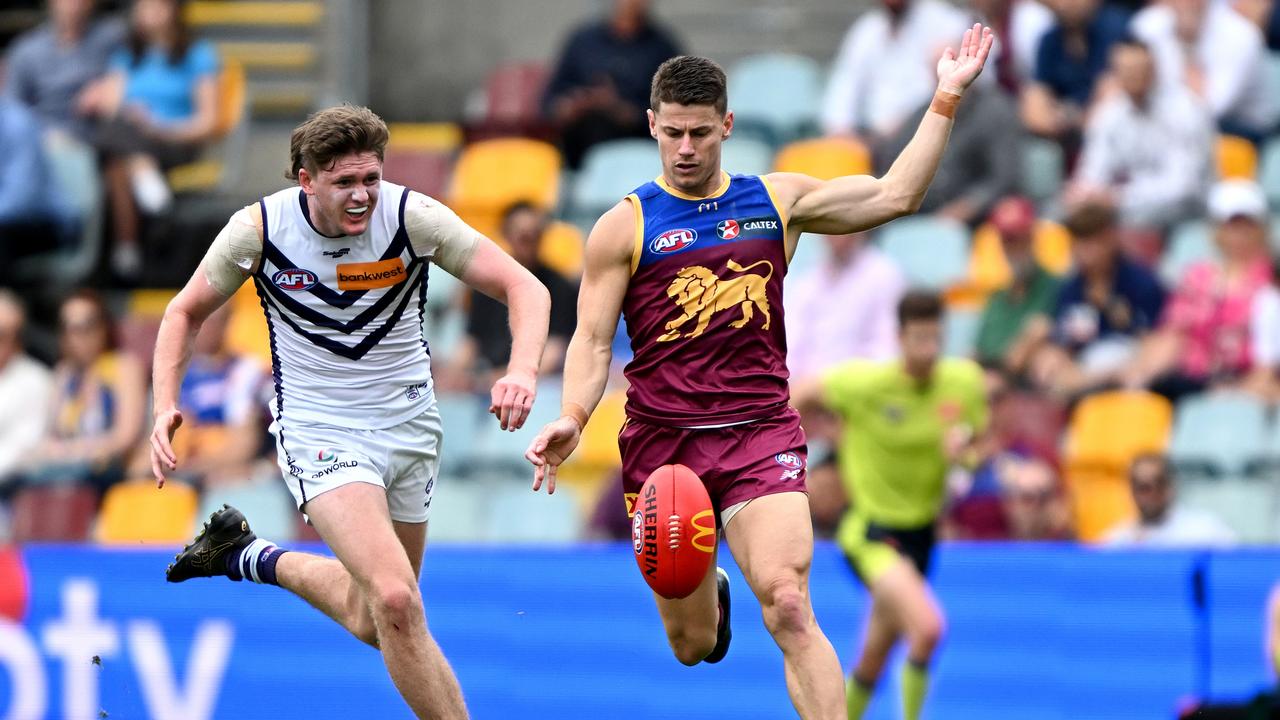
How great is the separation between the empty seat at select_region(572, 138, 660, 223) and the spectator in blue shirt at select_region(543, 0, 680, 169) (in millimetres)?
209

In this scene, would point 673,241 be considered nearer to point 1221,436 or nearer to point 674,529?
point 674,529

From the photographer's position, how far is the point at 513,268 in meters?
7.84

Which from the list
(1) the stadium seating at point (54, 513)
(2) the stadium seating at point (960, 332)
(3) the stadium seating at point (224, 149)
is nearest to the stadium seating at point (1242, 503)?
(2) the stadium seating at point (960, 332)

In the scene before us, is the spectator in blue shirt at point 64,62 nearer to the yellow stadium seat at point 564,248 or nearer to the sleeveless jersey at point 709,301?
the yellow stadium seat at point 564,248

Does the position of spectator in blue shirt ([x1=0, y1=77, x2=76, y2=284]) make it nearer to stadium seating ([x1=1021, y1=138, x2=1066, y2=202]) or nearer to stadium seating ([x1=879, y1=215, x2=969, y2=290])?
stadium seating ([x1=879, y1=215, x2=969, y2=290])

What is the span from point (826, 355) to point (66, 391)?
5117 mm

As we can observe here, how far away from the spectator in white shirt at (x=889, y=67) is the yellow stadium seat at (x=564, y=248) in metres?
1.98

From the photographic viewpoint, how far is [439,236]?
25.6 ft

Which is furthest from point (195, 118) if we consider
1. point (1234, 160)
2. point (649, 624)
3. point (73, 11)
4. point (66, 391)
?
point (1234, 160)

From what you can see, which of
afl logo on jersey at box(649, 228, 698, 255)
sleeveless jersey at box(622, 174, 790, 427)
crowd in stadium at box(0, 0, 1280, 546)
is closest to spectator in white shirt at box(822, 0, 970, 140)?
crowd in stadium at box(0, 0, 1280, 546)

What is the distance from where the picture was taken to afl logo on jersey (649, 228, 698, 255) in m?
7.81

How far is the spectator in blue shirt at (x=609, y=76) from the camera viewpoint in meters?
14.7

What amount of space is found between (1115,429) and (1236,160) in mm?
2778

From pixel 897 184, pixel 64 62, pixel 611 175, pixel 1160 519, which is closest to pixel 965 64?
pixel 897 184
